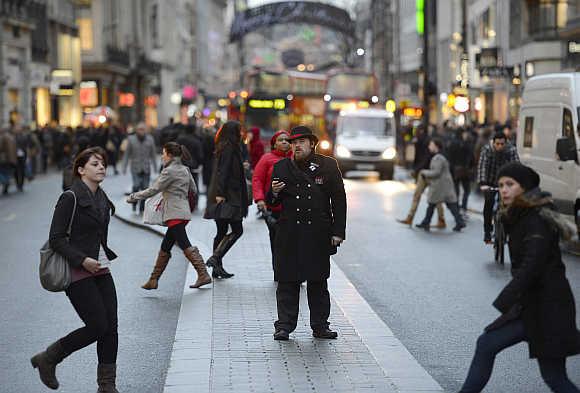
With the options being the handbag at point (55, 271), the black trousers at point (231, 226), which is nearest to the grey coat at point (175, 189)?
the black trousers at point (231, 226)

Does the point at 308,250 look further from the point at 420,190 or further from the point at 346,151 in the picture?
the point at 346,151

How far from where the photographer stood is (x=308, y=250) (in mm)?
10227

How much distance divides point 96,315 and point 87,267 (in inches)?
11.9

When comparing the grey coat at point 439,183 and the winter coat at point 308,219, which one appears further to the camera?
the grey coat at point 439,183

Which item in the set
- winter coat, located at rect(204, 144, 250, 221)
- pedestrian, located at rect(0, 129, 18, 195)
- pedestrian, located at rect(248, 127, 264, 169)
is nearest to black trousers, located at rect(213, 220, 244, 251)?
winter coat, located at rect(204, 144, 250, 221)

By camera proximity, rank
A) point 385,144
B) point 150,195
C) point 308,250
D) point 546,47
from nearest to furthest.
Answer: point 308,250 < point 150,195 < point 385,144 < point 546,47

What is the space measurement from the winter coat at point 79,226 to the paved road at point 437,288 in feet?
8.07

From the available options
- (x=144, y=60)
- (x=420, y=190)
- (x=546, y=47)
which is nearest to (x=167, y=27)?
(x=144, y=60)

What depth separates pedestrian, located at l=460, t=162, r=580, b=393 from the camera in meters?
7.00

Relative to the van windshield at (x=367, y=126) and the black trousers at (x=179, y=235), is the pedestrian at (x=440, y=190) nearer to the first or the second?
the black trousers at (x=179, y=235)

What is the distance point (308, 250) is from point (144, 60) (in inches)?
2979

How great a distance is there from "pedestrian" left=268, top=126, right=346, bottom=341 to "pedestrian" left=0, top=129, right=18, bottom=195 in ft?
75.6

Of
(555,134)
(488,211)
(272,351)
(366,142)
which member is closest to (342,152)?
(366,142)

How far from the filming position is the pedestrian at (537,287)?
7.00 m
